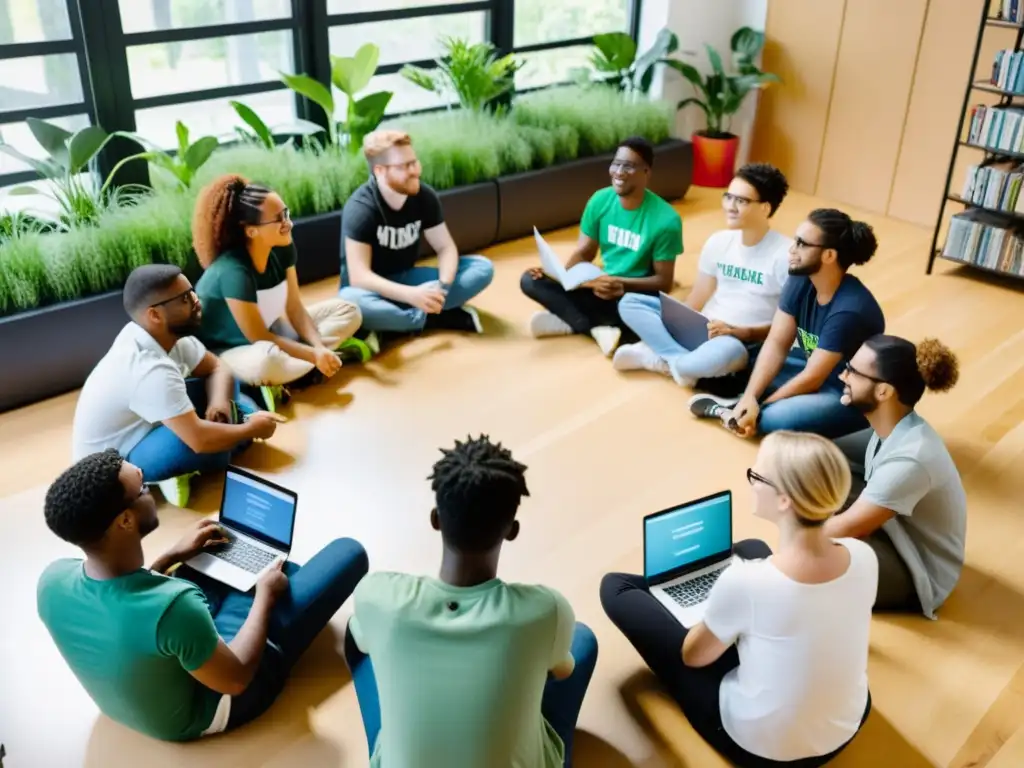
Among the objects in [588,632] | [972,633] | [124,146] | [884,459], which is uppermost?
[124,146]

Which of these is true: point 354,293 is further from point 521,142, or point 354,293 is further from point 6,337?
point 521,142

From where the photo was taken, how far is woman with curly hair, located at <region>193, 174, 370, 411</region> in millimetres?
3602

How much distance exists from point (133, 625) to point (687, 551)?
4.62 feet

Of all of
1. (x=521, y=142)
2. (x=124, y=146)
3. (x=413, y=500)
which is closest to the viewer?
(x=413, y=500)

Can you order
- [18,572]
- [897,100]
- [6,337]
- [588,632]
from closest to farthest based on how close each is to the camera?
[588,632]
[18,572]
[6,337]
[897,100]

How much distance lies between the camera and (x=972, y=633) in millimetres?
2775

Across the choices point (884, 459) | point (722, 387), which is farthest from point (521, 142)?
point (884, 459)

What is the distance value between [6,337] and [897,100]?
5.46 m

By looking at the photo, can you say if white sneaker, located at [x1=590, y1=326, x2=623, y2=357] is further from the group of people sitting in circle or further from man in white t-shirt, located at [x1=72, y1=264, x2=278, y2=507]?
man in white t-shirt, located at [x1=72, y1=264, x2=278, y2=507]

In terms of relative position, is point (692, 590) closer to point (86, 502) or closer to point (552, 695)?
Result: point (552, 695)

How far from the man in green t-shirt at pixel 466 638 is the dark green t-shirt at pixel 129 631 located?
428 millimetres

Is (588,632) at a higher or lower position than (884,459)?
lower

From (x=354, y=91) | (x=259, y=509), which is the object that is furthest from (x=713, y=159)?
(x=259, y=509)

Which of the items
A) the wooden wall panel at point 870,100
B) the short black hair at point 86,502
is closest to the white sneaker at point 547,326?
the short black hair at point 86,502
